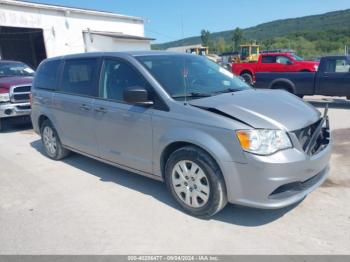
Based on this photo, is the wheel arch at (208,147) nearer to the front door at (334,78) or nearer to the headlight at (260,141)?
the headlight at (260,141)

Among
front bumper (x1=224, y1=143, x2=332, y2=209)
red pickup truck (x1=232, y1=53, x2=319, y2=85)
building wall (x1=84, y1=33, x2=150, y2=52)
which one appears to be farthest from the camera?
building wall (x1=84, y1=33, x2=150, y2=52)

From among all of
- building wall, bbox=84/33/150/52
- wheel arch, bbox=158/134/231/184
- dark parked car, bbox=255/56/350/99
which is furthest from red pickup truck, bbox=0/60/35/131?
building wall, bbox=84/33/150/52

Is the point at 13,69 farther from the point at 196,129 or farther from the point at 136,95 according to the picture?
the point at 196,129

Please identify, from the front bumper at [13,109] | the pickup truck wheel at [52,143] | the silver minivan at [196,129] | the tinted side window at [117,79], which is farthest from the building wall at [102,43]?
the tinted side window at [117,79]

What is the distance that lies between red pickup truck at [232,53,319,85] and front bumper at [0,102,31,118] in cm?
1140

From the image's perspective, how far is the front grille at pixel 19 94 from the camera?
8578 mm

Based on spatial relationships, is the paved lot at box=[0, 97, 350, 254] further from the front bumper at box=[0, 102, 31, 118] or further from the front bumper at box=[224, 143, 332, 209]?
the front bumper at box=[0, 102, 31, 118]

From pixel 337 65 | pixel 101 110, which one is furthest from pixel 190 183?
pixel 337 65

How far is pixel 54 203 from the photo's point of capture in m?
4.25

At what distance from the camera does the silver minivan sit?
10.5ft

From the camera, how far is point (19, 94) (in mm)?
8680

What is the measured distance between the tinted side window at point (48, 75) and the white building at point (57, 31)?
18702 mm

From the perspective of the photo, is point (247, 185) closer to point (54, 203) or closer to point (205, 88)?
point (205, 88)

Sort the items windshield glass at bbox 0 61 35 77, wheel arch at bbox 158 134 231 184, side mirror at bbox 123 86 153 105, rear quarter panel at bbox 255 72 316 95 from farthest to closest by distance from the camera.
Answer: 1. rear quarter panel at bbox 255 72 316 95
2. windshield glass at bbox 0 61 35 77
3. side mirror at bbox 123 86 153 105
4. wheel arch at bbox 158 134 231 184
